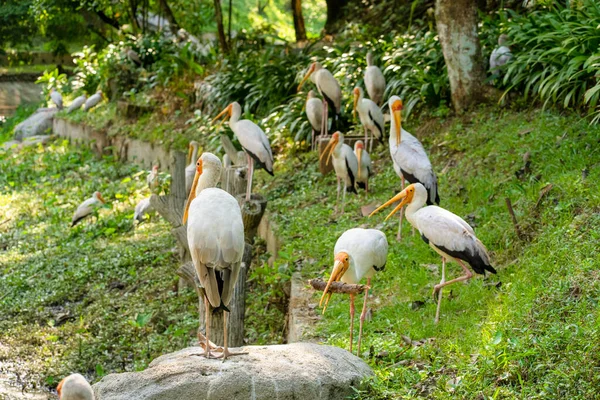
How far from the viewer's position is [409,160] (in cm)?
732

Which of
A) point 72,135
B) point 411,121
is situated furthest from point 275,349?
point 72,135

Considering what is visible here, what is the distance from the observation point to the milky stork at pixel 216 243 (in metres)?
4.60

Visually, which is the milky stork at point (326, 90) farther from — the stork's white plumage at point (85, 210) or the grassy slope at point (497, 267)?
the stork's white plumage at point (85, 210)

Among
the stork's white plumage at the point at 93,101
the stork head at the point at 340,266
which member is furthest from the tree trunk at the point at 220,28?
the stork head at the point at 340,266

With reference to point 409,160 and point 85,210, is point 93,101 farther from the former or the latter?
point 409,160

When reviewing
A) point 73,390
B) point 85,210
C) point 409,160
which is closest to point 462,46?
point 409,160

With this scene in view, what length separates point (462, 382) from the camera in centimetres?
448

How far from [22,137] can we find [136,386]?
56.0ft

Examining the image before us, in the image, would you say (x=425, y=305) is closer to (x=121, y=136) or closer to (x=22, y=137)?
(x=121, y=136)

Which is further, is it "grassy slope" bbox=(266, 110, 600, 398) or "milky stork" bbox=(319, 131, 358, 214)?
"milky stork" bbox=(319, 131, 358, 214)

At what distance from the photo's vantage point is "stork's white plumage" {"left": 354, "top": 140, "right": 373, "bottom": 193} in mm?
8742

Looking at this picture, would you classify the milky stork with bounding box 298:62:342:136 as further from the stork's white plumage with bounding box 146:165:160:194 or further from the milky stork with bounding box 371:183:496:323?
the milky stork with bounding box 371:183:496:323

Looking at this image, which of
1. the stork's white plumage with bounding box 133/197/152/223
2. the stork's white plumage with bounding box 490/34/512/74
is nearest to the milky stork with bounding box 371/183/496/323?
the stork's white plumage with bounding box 490/34/512/74

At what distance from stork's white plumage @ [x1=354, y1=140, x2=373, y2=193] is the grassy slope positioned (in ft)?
0.70
